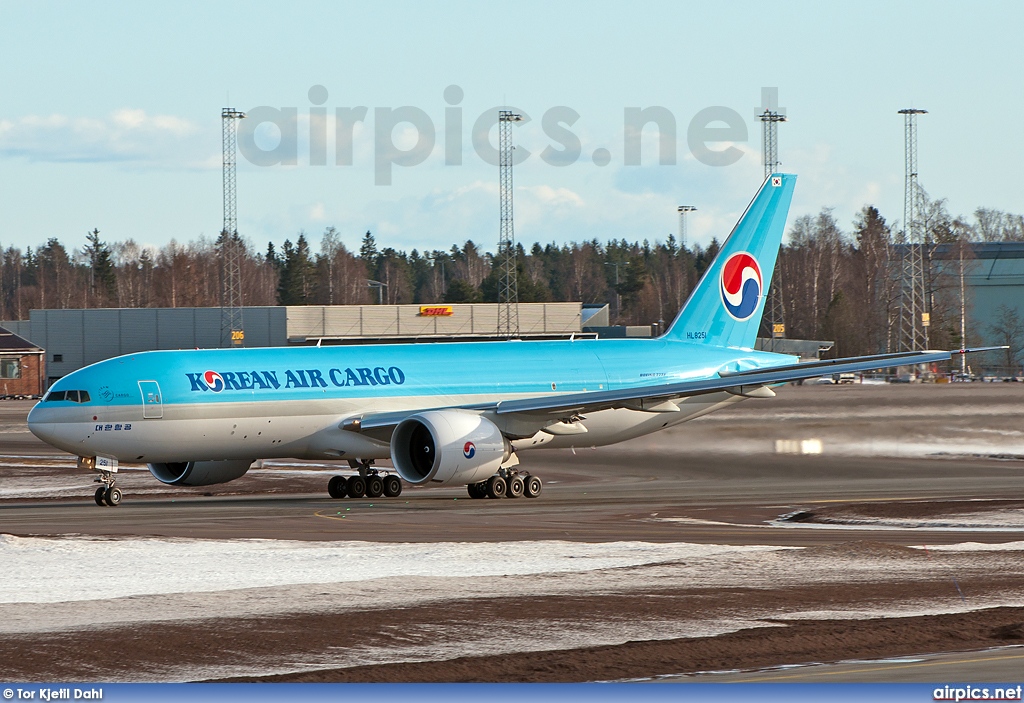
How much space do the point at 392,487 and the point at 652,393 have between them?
6.88 meters

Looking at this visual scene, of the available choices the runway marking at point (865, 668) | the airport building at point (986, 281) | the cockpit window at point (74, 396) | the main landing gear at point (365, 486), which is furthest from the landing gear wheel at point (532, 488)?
the airport building at point (986, 281)

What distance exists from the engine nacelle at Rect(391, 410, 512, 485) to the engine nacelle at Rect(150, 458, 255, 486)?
4895 mm

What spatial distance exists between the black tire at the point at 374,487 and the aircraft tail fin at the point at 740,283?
10424 millimetres

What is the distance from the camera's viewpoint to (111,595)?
18531mm

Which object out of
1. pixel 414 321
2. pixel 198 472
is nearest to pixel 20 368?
pixel 414 321

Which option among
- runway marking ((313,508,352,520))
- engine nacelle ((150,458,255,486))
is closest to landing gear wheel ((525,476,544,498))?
runway marking ((313,508,352,520))

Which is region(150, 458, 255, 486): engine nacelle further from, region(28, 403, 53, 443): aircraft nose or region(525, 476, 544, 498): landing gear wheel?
region(525, 476, 544, 498): landing gear wheel

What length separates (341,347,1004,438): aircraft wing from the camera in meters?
34.8

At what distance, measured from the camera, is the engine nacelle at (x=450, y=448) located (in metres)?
32.9

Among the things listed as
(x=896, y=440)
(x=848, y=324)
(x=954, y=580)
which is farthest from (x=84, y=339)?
(x=954, y=580)

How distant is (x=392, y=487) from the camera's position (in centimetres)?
3619

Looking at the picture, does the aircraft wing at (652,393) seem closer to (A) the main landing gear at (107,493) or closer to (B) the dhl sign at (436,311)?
(A) the main landing gear at (107,493)

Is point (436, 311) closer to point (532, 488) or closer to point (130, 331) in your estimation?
point (130, 331)

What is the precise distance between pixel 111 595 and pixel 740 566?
8.71 m
